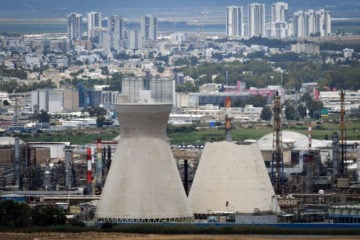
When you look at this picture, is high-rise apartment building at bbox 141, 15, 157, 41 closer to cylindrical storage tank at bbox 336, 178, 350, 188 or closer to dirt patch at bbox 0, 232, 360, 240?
cylindrical storage tank at bbox 336, 178, 350, 188

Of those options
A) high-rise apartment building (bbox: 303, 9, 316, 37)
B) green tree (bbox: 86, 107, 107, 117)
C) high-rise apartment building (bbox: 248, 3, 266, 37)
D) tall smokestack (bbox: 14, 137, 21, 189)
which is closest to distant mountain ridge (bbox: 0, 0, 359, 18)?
high-rise apartment building (bbox: 248, 3, 266, 37)

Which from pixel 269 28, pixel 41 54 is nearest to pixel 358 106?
pixel 41 54

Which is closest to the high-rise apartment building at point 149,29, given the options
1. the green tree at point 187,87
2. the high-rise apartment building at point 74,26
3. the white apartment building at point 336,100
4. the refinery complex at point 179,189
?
the high-rise apartment building at point 74,26

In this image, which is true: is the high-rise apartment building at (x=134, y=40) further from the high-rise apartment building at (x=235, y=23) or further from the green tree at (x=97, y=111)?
the green tree at (x=97, y=111)

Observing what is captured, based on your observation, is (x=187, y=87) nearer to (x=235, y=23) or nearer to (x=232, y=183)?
(x=235, y=23)

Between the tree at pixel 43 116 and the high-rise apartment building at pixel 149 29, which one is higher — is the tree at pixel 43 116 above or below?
below

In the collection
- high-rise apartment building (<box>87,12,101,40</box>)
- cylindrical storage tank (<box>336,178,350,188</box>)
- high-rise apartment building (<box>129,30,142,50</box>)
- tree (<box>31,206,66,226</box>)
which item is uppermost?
high-rise apartment building (<box>87,12,101,40</box>)
